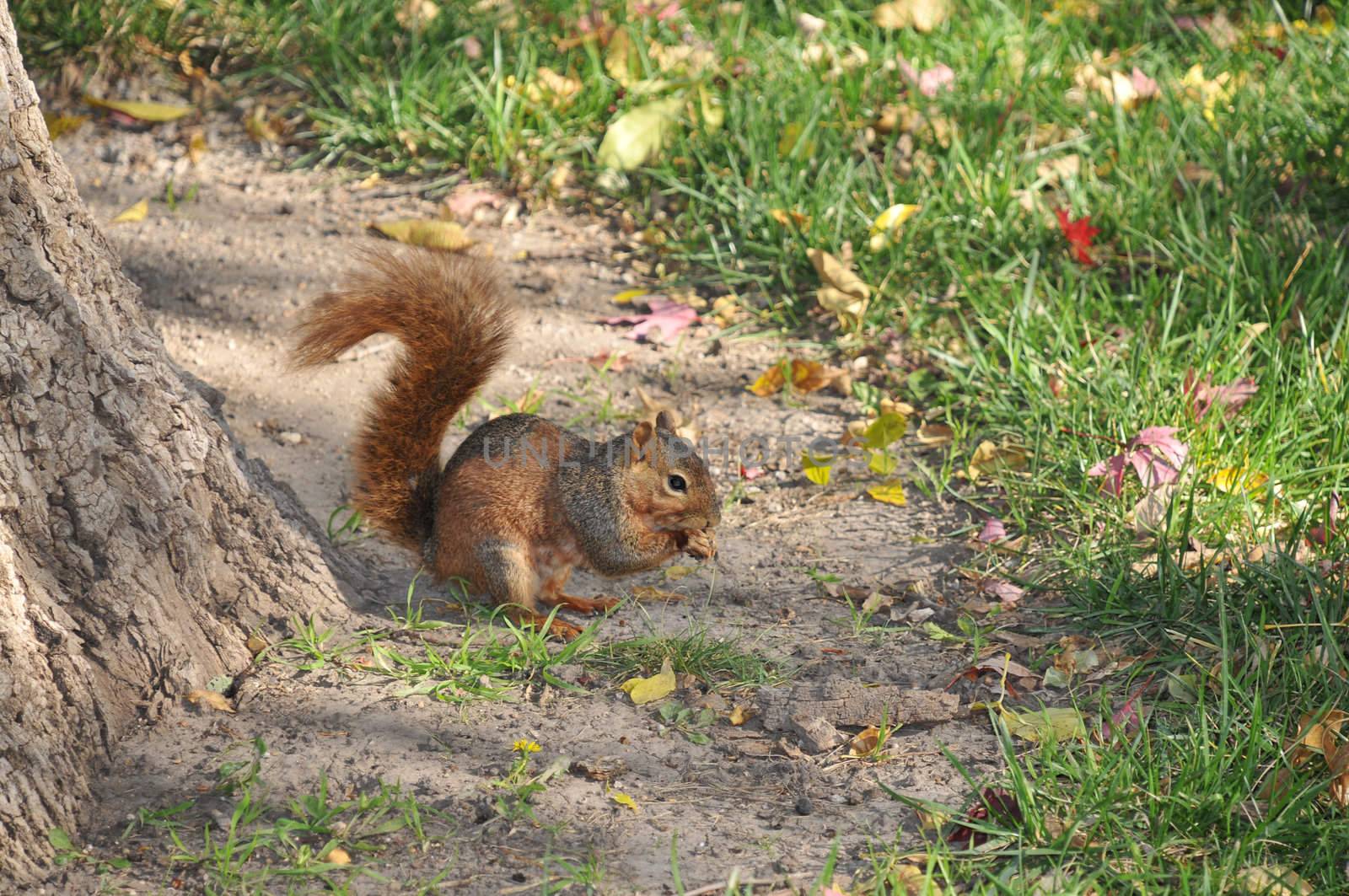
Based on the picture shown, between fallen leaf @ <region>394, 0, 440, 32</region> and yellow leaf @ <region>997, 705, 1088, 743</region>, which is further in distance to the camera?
fallen leaf @ <region>394, 0, 440, 32</region>

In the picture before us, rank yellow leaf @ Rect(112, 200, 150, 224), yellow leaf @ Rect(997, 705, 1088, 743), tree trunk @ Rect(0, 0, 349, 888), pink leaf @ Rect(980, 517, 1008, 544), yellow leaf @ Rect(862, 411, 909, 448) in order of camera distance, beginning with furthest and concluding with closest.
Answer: yellow leaf @ Rect(112, 200, 150, 224)
yellow leaf @ Rect(862, 411, 909, 448)
pink leaf @ Rect(980, 517, 1008, 544)
yellow leaf @ Rect(997, 705, 1088, 743)
tree trunk @ Rect(0, 0, 349, 888)

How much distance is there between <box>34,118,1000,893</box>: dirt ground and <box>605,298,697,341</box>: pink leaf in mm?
38

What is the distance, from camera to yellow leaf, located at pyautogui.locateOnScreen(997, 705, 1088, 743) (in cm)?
211

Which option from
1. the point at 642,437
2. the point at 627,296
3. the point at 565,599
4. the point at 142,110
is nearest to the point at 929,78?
the point at 627,296

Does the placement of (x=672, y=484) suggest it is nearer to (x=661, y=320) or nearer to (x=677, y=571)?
(x=677, y=571)

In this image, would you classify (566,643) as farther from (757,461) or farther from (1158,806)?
(1158,806)

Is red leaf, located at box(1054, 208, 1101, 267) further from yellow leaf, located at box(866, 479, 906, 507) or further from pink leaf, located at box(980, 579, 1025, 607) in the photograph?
pink leaf, located at box(980, 579, 1025, 607)

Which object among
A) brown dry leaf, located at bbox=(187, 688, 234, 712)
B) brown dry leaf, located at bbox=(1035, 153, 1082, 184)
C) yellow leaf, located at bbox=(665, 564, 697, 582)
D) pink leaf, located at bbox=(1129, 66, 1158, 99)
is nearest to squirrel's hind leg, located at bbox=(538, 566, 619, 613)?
yellow leaf, located at bbox=(665, 564, 697, 582)

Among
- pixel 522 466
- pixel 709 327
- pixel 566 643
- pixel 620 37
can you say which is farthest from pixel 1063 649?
pixel 620 37

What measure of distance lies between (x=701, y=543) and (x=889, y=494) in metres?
0.51

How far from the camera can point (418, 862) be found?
6.06ft

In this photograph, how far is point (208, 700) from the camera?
214 cm

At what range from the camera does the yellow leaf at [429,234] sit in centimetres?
364

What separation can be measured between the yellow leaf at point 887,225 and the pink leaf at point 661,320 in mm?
521
